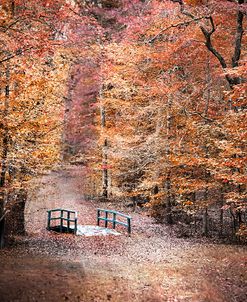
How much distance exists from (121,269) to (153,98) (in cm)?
1258

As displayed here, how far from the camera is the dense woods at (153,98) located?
1147cm

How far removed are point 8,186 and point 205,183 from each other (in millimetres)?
8259

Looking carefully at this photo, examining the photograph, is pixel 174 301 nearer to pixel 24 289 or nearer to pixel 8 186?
pixel 24 289

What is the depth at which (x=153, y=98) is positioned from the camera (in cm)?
2102

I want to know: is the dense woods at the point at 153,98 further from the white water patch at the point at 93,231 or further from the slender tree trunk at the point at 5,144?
the white water patch at the point at 93,231

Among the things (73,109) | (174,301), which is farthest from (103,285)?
(73,109)

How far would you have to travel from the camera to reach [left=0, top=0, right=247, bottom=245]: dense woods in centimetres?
1147

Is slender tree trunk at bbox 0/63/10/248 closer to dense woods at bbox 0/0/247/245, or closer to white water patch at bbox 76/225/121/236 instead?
dense woods at bbox 0/0/247/245

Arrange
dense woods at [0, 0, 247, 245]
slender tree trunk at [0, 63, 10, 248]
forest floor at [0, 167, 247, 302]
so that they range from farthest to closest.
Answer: slender tree trunk at [0, 63, 10, 248]
dense woods at [0, 0, 247, 245]
forest floor at [0, 167, 247, 302]

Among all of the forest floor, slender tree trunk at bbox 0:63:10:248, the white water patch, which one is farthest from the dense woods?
the white water patch

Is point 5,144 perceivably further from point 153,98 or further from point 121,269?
point 153,98

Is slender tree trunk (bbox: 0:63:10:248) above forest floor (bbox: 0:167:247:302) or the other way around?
above

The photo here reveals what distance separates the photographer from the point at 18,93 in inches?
505

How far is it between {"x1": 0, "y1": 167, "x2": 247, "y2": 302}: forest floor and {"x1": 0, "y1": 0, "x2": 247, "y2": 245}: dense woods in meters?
1.79
